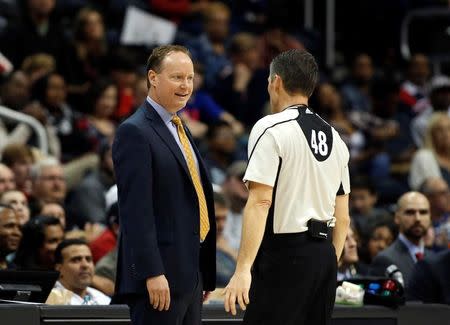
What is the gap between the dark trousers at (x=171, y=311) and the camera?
5680 millimetres

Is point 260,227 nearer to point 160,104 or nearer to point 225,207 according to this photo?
point 160,104

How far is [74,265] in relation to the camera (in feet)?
27.6

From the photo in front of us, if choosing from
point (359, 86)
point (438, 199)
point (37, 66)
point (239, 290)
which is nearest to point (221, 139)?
point (37, 66)

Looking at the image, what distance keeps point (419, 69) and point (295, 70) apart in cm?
997

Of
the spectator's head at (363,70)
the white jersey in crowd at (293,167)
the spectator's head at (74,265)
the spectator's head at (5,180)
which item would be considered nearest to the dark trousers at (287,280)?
the white jersey in crowd at (293,167)

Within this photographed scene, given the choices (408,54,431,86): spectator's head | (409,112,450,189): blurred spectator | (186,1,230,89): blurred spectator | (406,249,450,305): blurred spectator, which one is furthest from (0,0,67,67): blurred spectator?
(406,249,450,305): blurred spectator

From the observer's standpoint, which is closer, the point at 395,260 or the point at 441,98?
the point at 395,260

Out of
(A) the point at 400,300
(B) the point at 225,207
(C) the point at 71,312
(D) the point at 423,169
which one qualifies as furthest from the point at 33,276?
(D) the point at 423,169

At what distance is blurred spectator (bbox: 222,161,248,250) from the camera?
11320 mm

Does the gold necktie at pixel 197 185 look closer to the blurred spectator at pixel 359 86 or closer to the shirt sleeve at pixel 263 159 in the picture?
the shirt sleeve at pixel 263 159

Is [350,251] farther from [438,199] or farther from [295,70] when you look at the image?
[295,70]

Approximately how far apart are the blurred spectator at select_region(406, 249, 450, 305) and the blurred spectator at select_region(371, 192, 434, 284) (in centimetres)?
77

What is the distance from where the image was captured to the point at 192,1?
15711 millimetres

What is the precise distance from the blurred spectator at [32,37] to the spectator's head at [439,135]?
4.03 meters
